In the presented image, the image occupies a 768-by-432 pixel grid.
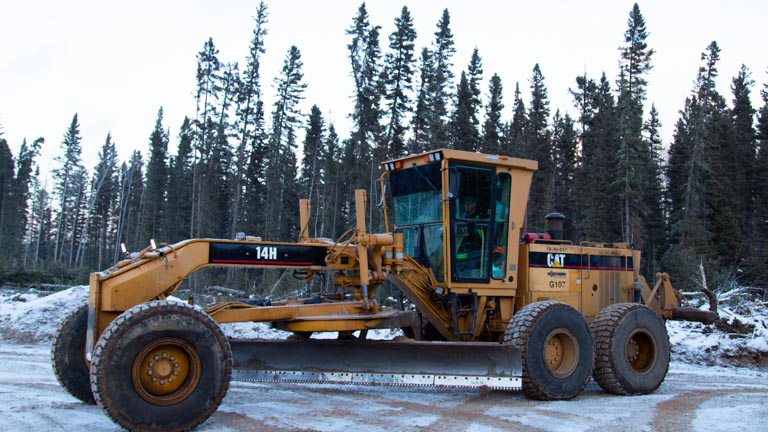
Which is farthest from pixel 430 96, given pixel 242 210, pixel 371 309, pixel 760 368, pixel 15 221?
pixel 15 221

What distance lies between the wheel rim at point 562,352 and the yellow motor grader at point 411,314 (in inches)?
0.8

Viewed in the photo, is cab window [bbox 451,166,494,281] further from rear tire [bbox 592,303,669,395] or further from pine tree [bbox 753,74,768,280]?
pine tree [bbox 753,74,768,280]

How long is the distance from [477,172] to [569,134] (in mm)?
51105

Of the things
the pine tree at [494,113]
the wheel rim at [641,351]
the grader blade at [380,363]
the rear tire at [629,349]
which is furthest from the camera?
the pine tree at [494,113]

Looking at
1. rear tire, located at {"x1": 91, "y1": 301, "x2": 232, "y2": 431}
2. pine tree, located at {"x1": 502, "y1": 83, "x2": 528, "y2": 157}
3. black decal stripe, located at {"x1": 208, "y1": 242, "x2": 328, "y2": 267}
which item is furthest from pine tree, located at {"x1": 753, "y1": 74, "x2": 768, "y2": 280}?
rear tire, located at {"x1": 91, "y1": 301, "x2": 232, "y2": 431}

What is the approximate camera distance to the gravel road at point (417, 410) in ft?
20.9

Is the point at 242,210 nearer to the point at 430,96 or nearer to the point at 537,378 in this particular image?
the point at 430,96

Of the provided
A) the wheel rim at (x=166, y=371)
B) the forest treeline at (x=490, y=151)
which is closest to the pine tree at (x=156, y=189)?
the forest treeline at (x=490, y=151)

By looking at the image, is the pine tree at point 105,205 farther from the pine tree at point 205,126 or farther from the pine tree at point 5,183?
the pine tree at point 205,126

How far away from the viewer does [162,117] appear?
70562mm

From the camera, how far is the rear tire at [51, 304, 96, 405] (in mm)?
6973

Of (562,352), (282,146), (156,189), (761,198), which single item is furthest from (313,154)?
(562,352)

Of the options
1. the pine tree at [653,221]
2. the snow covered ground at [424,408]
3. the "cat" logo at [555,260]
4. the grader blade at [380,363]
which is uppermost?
the pine tree at [653,221]

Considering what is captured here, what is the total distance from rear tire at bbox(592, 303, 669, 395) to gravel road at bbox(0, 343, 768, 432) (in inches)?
8.3
